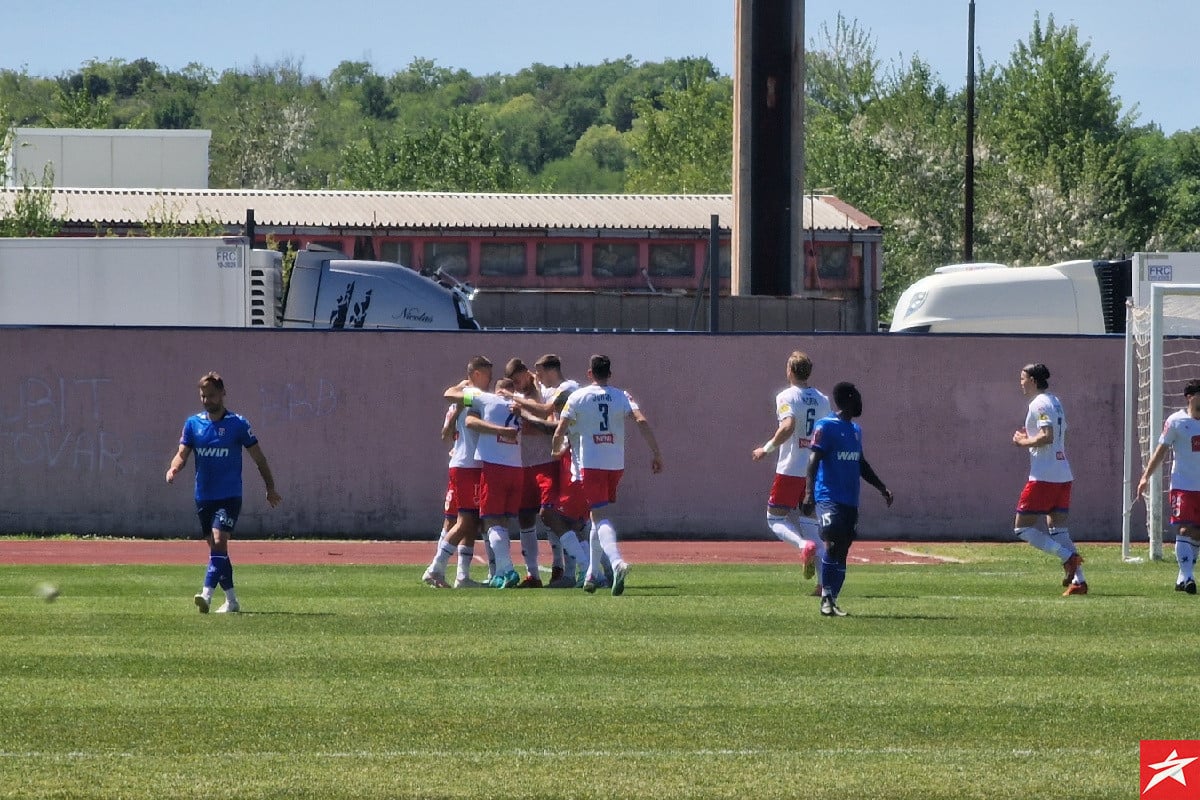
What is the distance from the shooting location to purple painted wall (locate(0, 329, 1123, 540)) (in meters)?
22.9

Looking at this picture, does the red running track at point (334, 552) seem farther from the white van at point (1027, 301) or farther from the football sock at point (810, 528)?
the white van at point (1027, 301)

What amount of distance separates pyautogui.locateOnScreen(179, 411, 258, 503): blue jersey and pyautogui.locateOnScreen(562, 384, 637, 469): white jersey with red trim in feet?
8.92

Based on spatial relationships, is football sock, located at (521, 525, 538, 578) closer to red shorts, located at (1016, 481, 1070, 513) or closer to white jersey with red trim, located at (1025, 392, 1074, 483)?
red shorts, located at (1016, 481, 1070, 513)

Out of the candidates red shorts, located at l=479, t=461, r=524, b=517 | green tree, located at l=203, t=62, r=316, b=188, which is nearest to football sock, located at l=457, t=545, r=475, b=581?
red shorts, located at l=479, t=461, r=524, b=517

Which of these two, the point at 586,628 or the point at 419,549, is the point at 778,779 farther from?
the point at 419,549

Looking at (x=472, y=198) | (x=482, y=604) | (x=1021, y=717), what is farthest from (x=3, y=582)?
(x=472, y=198)

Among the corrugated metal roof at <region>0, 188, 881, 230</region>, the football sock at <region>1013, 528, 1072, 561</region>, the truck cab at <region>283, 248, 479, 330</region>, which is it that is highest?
the corrugated metal roof at <region>0, 188, 881, 230</region>

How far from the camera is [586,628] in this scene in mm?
12438

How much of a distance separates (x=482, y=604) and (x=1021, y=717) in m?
5.89

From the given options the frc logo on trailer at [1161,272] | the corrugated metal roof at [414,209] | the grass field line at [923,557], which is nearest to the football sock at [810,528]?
the grass field line at [923,557]

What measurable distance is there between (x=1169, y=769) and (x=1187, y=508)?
7.93 metres

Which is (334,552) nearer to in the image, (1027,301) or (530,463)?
(530,463)

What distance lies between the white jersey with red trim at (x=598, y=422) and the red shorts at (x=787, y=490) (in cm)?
157

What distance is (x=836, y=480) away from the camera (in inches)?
519
